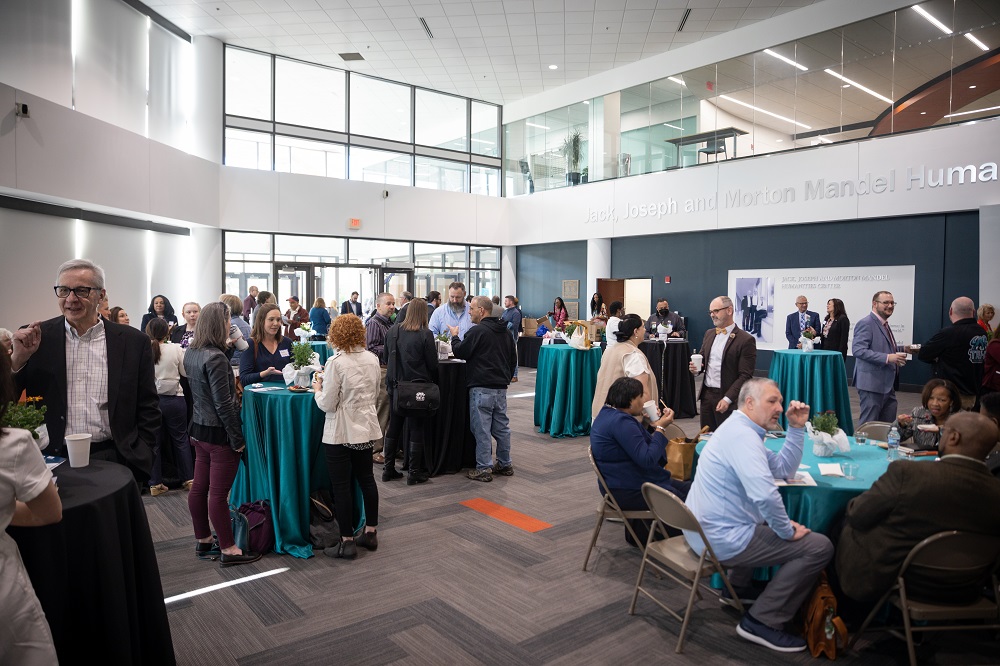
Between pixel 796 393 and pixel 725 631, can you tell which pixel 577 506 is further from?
pixel 796 393

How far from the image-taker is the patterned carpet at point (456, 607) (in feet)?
9.25

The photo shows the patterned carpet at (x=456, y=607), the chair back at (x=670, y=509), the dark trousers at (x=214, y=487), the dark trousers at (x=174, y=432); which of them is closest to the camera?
the chair back at (x=670, y=509)

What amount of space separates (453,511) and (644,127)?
36.8 feet

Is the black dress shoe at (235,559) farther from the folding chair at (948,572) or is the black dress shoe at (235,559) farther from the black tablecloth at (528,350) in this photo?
the black tablecloth at (528,350)

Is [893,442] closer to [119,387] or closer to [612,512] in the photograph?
[612,512]

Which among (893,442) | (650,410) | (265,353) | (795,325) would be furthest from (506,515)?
(795,325)

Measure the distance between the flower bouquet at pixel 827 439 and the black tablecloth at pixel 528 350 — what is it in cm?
1014

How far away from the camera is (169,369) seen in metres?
5.09

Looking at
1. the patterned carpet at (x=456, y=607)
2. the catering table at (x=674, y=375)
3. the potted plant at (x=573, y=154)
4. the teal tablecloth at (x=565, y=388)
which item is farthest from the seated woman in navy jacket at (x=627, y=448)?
the potted plant at (x=573, y=154)

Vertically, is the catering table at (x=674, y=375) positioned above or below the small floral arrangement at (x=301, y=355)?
below

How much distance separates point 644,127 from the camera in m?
13.6

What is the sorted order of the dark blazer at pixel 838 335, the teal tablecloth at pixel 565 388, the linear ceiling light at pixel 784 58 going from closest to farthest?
the teal tablecloth at pixel 565 388 < the dark blazer at pixel 838 335 < the linear ceiling light at pixel 784 58

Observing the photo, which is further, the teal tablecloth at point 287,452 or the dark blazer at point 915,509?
the teal tablecloth at point 287,452

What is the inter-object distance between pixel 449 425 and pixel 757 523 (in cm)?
331
